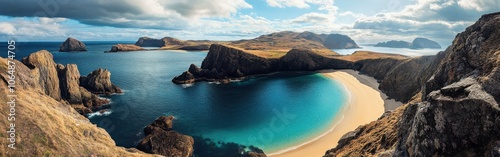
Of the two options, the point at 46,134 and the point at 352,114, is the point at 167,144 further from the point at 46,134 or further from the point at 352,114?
the point at 352,114

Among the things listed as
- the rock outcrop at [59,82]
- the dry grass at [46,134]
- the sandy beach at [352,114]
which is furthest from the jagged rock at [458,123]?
the rock outcrop at [59,82]

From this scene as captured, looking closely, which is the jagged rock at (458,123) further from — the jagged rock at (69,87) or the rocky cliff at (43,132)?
the jagged rock at (69,87)

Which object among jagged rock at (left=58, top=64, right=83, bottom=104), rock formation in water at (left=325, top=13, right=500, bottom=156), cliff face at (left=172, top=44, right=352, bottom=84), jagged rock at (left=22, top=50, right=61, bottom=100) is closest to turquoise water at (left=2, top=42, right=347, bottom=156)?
jagged rock at (left=58, top=64, right=83, bottom=104)

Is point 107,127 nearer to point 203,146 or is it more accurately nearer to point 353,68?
point 203,146

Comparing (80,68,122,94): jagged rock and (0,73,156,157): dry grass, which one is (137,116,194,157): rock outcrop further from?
(80,68,122,94): jagged rock

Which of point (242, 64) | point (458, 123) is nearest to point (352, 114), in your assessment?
point (458, 123)

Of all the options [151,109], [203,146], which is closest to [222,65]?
[151,109]
